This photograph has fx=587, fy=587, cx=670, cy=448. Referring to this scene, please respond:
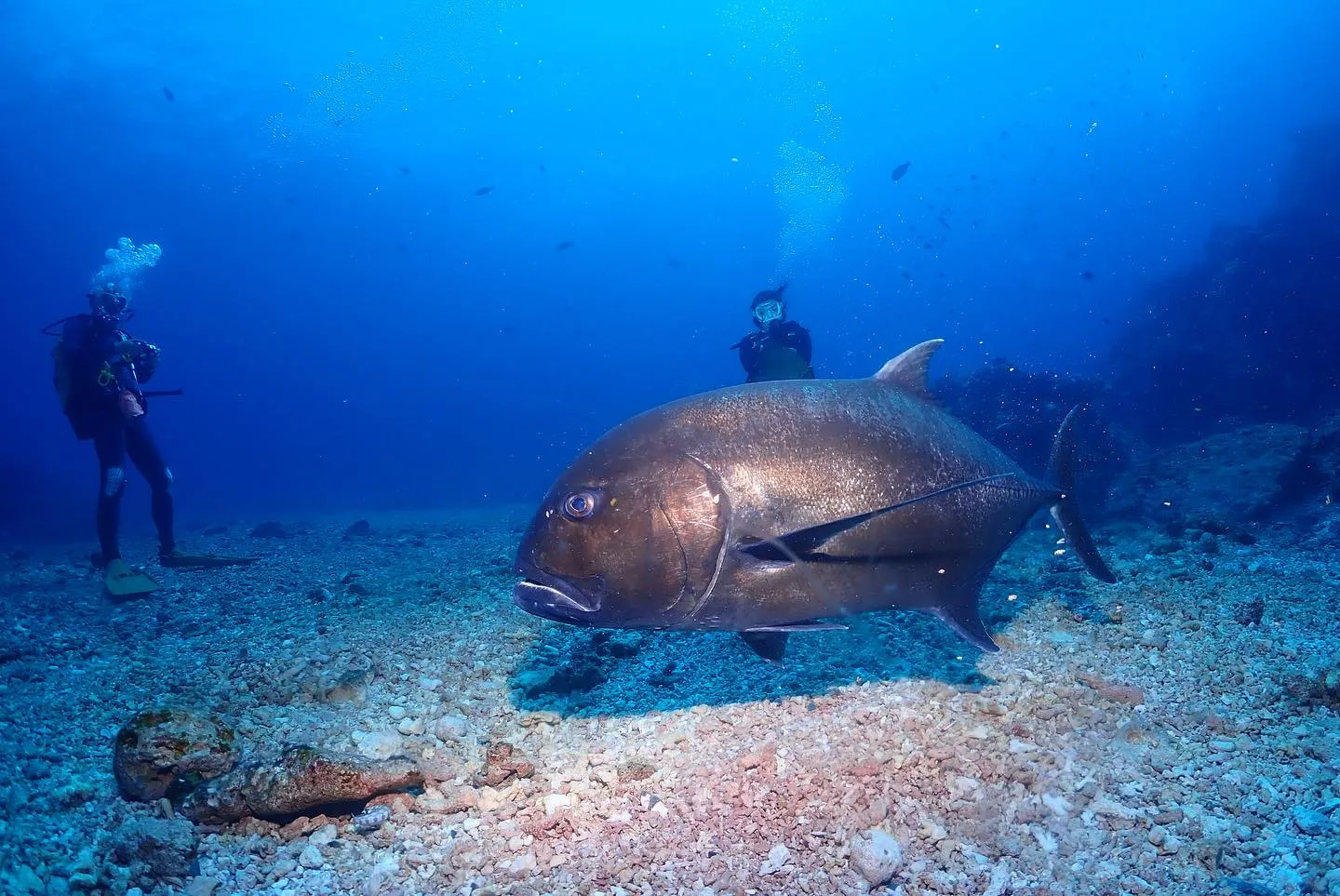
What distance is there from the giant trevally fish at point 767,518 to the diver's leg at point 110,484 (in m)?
8.69

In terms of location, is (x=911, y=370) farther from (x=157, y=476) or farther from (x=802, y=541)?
(x=157, y=476)

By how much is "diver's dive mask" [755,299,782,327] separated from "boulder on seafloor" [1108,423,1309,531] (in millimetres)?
6612

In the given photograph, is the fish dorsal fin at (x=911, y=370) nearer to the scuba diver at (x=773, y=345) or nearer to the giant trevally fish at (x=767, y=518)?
the giant trevally fish at (x=767, y=518)

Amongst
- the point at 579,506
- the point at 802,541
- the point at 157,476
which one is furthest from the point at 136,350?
the point at 802,541

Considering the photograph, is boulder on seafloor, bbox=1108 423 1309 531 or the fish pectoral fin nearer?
the fish pectoral fin

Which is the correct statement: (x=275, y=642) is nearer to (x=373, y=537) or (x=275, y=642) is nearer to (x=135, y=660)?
(x=135, y=660)

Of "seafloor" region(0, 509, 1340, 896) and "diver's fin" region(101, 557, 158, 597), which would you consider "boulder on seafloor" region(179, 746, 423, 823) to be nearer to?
"seafloor" region(0, 509, 1340, 896)

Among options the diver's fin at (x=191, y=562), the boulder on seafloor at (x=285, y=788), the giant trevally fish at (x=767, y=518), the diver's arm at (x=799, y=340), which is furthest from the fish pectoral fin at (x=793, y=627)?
the diver's fin at (x=191, y=562)

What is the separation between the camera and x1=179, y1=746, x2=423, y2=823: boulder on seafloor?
2.86 meters

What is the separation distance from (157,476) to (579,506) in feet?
31.2

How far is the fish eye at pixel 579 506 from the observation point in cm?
274

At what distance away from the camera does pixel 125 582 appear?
742 cm

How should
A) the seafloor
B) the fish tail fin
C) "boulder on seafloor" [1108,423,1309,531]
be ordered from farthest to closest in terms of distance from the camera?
"boulder on seafloor" [1108,423,1309,531] < the fish tail fin < the seafloor

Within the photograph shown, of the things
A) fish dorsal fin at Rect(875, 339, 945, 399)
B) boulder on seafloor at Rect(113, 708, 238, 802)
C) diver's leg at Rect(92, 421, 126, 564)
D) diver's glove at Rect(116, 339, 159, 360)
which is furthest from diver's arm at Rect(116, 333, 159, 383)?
fish dorsal fin at Rect(875, 339, 945, 399)
